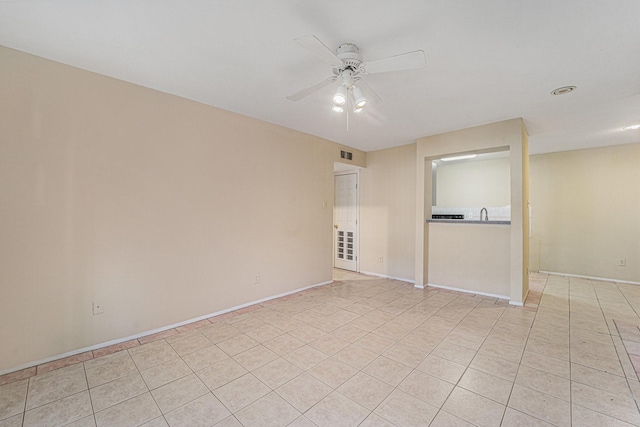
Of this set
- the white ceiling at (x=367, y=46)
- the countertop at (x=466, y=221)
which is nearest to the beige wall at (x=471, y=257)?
the countertop at (x=466, y=221)

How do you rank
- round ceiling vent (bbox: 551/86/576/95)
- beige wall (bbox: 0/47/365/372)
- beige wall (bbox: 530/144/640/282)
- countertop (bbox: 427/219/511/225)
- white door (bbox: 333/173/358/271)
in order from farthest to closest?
white door (bbox: 333/173/358/271) → beige wall (bbox: 530/144/640/282) → countertop (bbox: 427/219/511/225) → round ceiling vent (bbox: 551/86/576/95) → beige wall (bbox: 0/47/365/372)

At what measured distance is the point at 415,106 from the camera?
3.20 meters

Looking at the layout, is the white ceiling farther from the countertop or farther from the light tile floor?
the light tile floor

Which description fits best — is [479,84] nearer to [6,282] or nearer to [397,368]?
[397,368]

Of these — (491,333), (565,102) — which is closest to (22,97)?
(491,333)

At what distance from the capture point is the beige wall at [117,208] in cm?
213

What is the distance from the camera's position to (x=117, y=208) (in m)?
2.57

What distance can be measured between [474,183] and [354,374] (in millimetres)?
5239

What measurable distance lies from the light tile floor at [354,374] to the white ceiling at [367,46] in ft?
8.35

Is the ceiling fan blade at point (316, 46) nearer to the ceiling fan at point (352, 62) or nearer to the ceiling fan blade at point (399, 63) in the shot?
the ceiling fan at point (352, 62)

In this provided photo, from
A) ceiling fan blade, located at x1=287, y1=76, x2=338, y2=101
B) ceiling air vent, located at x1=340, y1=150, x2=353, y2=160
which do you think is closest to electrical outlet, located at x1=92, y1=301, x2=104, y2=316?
ceiling fan blade, located at x1=287, y1=76, x2=338, y2=101

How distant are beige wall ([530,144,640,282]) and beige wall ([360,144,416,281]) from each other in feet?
9.70

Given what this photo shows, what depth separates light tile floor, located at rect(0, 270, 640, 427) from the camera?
5.48ft

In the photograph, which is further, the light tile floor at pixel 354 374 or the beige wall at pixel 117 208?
the beige wall at pixel 117 208
